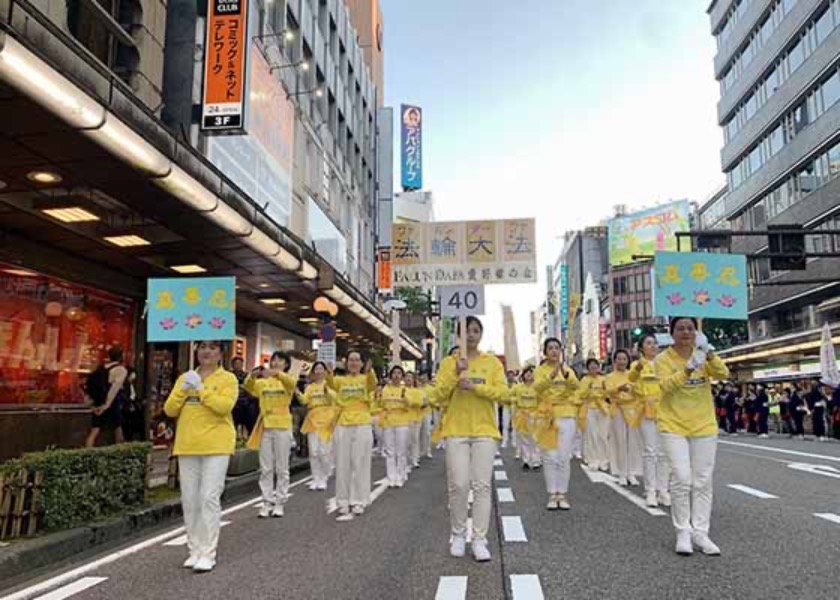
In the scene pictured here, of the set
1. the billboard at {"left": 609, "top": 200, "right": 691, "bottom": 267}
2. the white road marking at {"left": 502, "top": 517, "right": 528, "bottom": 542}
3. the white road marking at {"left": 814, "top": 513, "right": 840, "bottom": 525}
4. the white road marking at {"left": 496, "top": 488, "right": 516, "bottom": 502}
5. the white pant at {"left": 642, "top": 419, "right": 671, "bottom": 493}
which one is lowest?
the white road marking at {"left": 496, "top": 488, "right": 516, "bottom": 502}

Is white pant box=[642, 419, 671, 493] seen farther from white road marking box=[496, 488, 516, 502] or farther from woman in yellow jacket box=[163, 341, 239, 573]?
woman in yellow jacket box=[163, 341, 239, 573]

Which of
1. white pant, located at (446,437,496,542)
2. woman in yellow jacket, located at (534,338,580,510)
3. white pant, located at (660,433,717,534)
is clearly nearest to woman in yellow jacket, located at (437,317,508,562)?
white pant, located at (446,437,496,542)

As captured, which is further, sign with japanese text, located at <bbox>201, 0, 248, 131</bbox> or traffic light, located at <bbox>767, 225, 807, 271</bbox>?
traffic light, located at <bbox>767, 225, 807, 271</bbox>

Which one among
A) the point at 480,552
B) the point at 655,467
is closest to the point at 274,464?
the point at 480,552

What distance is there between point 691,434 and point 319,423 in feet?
19.8

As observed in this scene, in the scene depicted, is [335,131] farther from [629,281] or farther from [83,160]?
[629,281]

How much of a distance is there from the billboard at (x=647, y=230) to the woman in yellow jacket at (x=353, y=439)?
73921mm

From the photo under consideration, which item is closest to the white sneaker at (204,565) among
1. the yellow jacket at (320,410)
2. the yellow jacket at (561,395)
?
the yellow jacket at (561,395)

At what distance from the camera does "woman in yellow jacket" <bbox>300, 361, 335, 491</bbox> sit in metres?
10.7

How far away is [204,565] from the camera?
5.86m

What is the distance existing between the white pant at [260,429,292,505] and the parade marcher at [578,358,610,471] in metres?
4.96

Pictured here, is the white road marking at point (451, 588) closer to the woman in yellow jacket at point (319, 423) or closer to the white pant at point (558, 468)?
the white pant at point (558, 468)

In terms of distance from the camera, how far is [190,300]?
26.6 ft

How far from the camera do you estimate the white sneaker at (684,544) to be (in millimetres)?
5898
